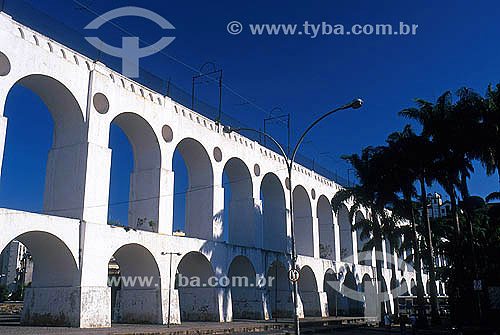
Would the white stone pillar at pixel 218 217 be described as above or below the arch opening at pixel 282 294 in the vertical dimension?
above

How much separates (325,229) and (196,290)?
2196cm

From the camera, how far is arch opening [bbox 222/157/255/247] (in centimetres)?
3756

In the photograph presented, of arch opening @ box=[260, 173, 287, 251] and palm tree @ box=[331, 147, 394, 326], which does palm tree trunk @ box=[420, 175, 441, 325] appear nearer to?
palm tree @ box=[331, 147, 394, 326]

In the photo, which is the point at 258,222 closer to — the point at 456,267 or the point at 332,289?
the point at 456,267

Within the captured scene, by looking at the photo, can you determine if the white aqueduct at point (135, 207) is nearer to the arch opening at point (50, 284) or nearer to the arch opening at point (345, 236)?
the arch opening at point (50, 284)

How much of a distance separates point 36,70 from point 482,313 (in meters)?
29.5

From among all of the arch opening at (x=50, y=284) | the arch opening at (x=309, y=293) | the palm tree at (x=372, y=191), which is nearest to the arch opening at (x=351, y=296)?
the arch opening at (x=309, y=293)

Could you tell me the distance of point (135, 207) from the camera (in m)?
29.5

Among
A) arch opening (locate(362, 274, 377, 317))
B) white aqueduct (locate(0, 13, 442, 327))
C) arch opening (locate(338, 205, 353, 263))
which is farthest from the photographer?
arch opening (locate(338, 205, 353, 263))

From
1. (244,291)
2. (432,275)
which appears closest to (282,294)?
(244,291)

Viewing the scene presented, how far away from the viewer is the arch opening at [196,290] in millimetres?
31641

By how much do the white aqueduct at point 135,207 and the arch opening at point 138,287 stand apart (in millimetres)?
71

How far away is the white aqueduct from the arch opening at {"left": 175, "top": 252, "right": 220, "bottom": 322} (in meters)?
0.08

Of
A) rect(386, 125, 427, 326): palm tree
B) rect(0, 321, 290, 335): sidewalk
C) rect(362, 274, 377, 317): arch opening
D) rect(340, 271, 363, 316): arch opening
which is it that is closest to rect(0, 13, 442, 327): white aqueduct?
rect(0, 321, 290, 335): sidewalk
